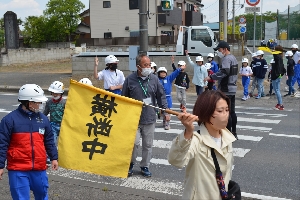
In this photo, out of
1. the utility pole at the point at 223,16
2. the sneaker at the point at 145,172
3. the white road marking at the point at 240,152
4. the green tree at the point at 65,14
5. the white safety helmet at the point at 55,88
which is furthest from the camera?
the green tree at the point at 65,14

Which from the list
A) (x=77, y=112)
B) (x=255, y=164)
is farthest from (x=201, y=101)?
(x=255, y=164)

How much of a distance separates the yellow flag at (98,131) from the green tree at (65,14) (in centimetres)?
5405

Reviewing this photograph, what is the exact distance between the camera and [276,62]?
43.8 ft

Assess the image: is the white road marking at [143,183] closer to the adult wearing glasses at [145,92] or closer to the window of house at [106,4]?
the adult wearing glasses at [145,92]

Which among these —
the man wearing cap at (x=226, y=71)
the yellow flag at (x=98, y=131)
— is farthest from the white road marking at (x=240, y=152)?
the yellow flag at (x=98, y=131)

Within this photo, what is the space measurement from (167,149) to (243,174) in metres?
2.09

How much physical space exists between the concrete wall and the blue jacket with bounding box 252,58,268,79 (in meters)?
21.8

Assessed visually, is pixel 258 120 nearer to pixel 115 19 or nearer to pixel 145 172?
pixel 145 172

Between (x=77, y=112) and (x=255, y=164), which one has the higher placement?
(x=77, y=112)

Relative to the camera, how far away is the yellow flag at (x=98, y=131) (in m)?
4.47

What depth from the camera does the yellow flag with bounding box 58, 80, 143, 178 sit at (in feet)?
14.7

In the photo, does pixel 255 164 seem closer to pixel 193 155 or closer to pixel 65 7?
pixel 193 155

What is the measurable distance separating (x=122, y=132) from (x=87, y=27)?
2212 inches

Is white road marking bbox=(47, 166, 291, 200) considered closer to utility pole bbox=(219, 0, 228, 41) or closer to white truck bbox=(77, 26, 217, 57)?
utility pole bbox=(219, 0, 228, 41)
